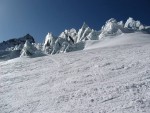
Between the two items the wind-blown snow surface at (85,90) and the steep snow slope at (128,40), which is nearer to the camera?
the wind-blown snow surface at (85,90)

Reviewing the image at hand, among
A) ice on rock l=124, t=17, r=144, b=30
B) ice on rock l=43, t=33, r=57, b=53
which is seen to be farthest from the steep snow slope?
ice on rock l=43, t=33, r=57, b=53

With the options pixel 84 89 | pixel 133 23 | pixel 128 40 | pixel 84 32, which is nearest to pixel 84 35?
pixel 84 32

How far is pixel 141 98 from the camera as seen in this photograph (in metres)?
9.97

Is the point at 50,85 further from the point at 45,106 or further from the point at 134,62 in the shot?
the point at 134,62

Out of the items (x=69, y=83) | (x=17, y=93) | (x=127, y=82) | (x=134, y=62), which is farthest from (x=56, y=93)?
(x=134, y=62)

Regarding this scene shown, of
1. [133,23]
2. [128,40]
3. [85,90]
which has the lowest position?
[85,90]

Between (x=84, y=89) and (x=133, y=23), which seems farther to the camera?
(x=133, y=23)

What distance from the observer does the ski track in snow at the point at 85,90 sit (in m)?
10.2

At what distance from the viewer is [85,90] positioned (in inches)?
488

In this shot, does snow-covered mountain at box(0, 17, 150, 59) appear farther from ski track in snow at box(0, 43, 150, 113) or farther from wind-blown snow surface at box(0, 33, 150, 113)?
ski track in snow at box(0, 43, 150, 113)

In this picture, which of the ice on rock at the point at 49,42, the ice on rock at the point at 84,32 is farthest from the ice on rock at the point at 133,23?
the ice on rock at the point at 49,42

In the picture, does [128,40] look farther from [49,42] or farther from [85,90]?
[49,42]

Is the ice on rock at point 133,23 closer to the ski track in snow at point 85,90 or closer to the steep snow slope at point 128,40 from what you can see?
the steep snow slope at point 128,40

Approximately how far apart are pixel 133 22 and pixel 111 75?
72.4 m
